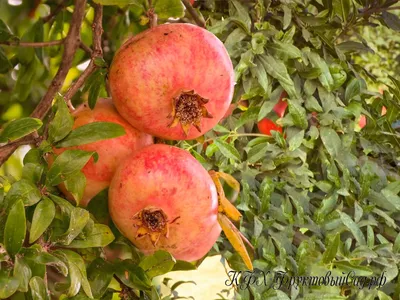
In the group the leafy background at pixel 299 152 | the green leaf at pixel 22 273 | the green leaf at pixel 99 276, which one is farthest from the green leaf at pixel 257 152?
the green leaf at pixel 22 273

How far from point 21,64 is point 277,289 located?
22.6 inches

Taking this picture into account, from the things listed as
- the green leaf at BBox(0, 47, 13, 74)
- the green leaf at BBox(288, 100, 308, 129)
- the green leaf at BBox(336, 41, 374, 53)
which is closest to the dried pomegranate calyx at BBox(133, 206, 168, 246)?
the green leaf at BBox(288, 100, 308, 129)

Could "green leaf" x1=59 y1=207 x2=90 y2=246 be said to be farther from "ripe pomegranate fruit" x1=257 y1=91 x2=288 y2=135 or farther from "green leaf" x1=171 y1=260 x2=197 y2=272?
"ripe pomegranate fruit" x1=257 y1=91 x2=288 y2=135

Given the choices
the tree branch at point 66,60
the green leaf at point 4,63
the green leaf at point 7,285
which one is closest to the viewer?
the green leaf at point 7,285

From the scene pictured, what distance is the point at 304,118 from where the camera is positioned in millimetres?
721

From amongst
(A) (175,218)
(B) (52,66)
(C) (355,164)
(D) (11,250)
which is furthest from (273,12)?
(B) (52,66)

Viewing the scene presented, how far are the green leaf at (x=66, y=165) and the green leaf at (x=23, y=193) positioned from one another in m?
0.02

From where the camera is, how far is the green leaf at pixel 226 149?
2.29 feet

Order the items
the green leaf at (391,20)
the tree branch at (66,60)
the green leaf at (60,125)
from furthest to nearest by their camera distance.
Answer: the green leaf at (391,20), the tree branch at (66,60), the green leaf at (60,125)

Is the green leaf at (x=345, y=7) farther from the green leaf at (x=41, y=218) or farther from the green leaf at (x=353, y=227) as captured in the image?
the green leaf at (x=41, y=218)

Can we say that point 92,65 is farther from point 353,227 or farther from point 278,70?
point 353,227

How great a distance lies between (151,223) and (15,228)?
0.13 m

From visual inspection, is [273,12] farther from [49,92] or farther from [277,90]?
[49,92]

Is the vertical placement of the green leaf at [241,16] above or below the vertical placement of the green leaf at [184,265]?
above
